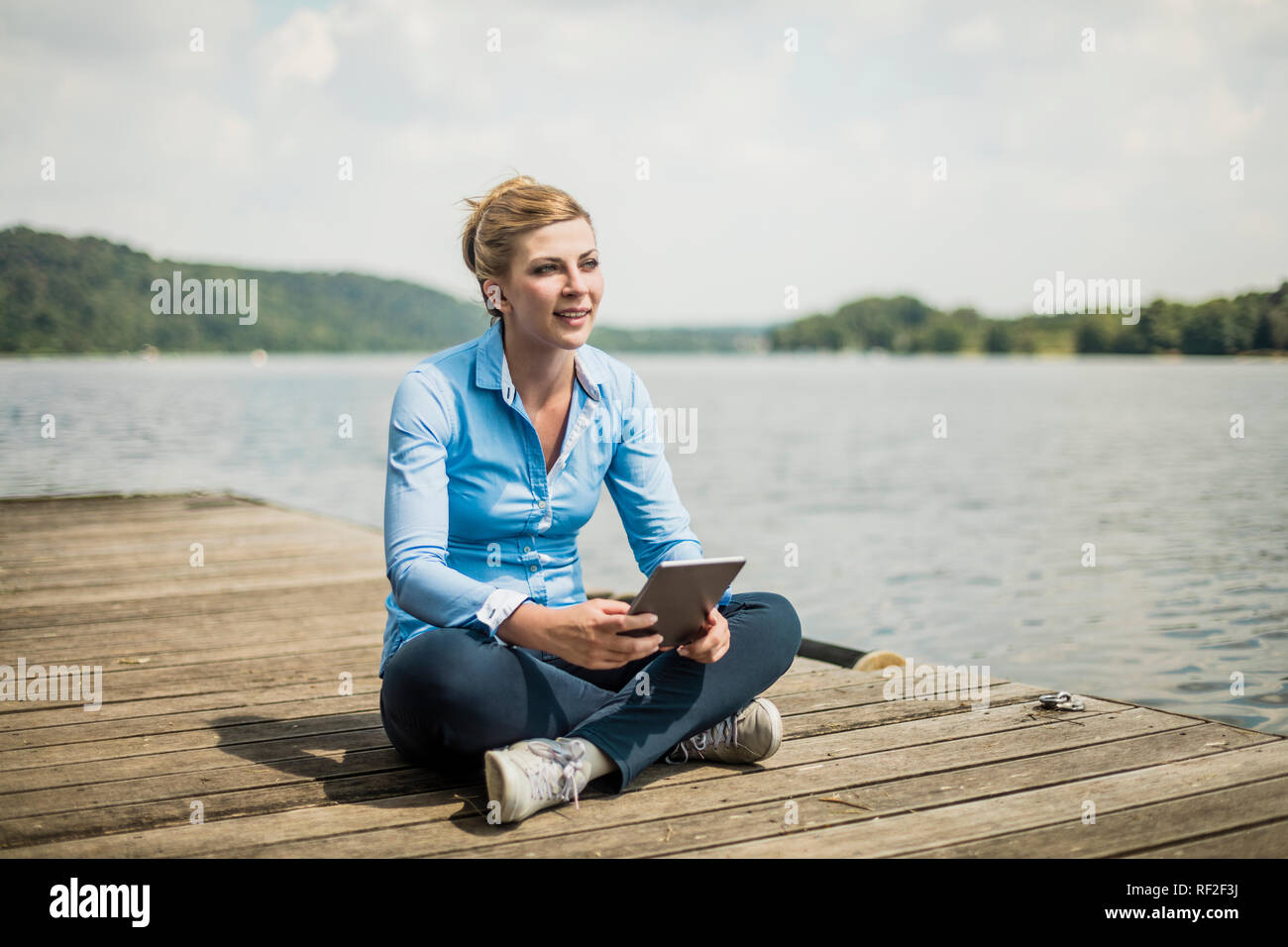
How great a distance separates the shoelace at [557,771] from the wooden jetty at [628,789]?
2.2 inches

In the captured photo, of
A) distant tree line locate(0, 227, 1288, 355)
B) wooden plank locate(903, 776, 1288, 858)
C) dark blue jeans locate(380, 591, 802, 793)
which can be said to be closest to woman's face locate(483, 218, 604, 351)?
dark blue jeans locate(380, 591, 802, 793)

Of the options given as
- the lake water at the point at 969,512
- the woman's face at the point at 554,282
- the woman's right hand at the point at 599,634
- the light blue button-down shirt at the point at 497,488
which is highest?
the woman's face at the point at 554,282

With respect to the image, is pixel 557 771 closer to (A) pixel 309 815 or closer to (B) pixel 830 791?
(A) pixel 309 815

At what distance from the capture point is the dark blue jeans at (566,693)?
2590 mm

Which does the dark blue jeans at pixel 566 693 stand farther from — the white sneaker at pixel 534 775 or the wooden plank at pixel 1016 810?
the wooden plank at pixel 1016 810

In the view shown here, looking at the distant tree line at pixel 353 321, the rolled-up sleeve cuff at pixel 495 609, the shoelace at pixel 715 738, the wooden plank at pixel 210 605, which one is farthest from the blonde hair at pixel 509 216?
the distant tree line at pixel 353 321

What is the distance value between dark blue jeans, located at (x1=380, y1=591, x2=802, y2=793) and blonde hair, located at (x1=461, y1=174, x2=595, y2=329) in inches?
37.2

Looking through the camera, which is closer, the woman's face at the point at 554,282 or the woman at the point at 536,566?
the woman at the point at 536,566

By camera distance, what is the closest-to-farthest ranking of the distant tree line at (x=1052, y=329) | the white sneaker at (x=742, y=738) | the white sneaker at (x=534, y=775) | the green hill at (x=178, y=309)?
the white sneaker at (x=534, y=775) < the white sneaker at (x=742, y=738) < the distant tree line at (x=1052, y=329) < the green hill at (x=178, y=309)

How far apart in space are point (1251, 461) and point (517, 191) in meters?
18.3

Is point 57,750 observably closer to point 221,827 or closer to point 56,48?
point 221,827

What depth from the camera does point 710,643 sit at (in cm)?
267

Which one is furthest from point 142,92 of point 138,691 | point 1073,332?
point 1073,332

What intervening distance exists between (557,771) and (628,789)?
10.7 inches
